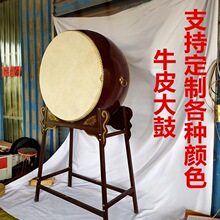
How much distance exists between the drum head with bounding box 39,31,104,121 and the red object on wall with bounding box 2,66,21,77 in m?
1.70

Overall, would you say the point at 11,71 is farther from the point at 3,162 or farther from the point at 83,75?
the point at 83,75

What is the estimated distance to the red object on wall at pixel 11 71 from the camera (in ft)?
11.8

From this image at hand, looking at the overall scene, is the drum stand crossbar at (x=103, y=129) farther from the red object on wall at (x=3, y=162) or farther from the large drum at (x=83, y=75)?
the red object on wall at (x=3, y=162)

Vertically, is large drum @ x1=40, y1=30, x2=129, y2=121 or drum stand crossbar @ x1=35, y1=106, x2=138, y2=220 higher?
large drum @ x1=40, y1=30, x2=129, y2=121

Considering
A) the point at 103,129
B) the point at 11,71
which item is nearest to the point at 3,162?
the point at 11,71

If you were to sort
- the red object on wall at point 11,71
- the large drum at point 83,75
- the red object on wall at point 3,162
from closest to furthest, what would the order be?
the large drum at point 83,75 → the red object on wall at point 3,162 → the red object on wall at point 11,71

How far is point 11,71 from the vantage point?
146 inches

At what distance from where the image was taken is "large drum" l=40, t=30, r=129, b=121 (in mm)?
1710

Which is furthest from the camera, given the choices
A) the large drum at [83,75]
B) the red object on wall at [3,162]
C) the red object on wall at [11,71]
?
the red object on wall at [11,71]

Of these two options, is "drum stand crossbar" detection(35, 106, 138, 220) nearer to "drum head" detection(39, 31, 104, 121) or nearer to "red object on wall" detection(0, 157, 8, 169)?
"drum head" detection(39, 31, 104, 121)

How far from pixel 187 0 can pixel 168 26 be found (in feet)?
0.76

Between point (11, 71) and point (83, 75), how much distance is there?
236 cm

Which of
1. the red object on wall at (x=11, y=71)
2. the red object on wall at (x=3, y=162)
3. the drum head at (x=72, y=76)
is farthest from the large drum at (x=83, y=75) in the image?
the red object on wall at (x=11, y=71)

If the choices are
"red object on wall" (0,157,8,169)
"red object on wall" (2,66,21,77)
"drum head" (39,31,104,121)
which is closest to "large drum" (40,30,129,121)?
"drum head" (39,31,104,121)
